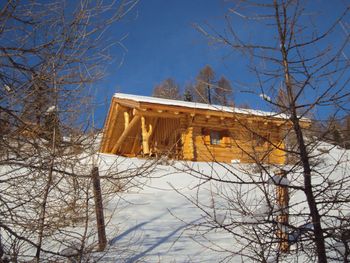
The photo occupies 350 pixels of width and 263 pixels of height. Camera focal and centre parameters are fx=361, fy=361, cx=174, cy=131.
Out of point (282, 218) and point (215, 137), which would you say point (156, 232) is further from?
point (215, 137)

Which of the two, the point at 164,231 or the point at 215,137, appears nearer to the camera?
the point at 164,231

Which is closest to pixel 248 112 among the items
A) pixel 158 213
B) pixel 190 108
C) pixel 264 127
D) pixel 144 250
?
pixel 264 127

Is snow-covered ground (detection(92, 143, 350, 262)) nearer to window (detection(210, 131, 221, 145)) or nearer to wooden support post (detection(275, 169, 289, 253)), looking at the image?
wooden support post (detection(275, 169, 289, 253))

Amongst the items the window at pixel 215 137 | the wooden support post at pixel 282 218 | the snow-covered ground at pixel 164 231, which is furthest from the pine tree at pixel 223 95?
the window at pixel 215 137

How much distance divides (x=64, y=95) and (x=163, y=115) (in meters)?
12.4

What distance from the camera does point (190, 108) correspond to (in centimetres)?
1506

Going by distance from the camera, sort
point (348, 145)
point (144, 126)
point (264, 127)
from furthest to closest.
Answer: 1. point (144, 126)
2. point (264, 127)
3. point (348, 145)

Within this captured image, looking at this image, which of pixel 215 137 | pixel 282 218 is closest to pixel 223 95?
pixel 282 218

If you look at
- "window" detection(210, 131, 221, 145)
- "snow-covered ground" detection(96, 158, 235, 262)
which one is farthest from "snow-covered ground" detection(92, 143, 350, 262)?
"window" detection(210, 131, 221, 145)

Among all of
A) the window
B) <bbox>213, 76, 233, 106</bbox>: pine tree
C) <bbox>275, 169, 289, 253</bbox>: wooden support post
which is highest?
the window

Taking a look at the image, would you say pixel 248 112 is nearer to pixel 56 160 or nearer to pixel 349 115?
pixel 349 115

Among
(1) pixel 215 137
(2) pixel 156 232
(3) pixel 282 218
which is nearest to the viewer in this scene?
(3) pixel 282 218

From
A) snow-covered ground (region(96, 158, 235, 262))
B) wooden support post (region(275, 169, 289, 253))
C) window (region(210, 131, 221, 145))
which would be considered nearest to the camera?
wooden support post (region(275, 169, 289, 253))

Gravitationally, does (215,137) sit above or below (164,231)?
above
